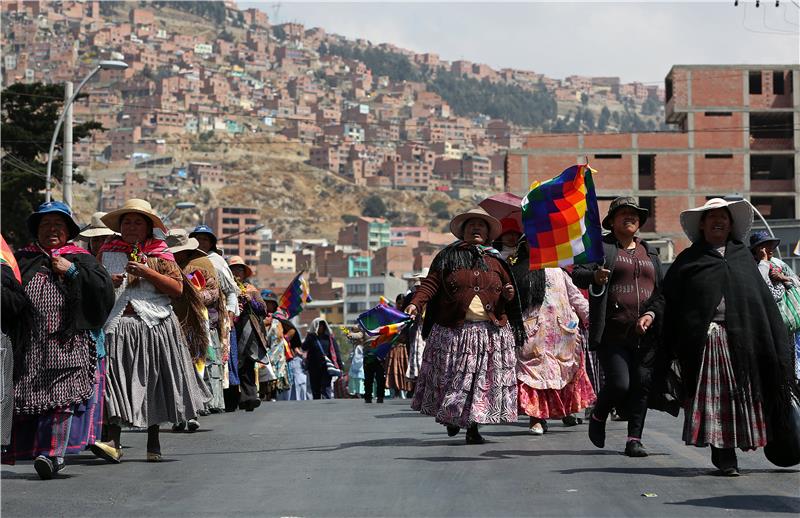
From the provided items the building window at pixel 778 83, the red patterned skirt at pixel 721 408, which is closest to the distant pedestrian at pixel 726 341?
the red patterned skirt at pixel 721 408

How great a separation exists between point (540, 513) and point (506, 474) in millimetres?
1861

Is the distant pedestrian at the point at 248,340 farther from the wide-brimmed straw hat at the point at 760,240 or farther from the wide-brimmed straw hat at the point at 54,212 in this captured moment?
the wide-brimmed straw hat at the point at 54,212

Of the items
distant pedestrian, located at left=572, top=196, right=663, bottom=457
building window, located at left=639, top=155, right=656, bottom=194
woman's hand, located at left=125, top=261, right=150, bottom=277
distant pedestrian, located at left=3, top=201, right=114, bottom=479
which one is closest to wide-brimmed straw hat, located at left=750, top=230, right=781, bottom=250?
distant pedestrian, located at left=572, top=196, right=663, bottom=457

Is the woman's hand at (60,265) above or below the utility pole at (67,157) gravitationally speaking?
below

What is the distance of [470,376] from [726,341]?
281 cm

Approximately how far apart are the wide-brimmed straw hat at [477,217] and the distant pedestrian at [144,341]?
94.2 inches

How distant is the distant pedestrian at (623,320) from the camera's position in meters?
10.5

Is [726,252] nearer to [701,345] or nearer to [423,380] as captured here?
[701,345]

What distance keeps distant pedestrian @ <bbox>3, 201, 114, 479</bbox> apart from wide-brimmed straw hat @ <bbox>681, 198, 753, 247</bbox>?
3.76 metres

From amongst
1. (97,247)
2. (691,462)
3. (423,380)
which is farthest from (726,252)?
(97,247)

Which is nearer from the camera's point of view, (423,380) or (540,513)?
(540,513)

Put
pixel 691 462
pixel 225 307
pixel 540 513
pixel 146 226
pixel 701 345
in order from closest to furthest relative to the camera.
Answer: pixel 540 513 < pixel 701 345 < pixel 691 462 < pixel 146 226 < pixel 225 307

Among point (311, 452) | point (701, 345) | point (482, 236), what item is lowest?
point (311, 452)

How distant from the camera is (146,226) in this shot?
1106 cm
